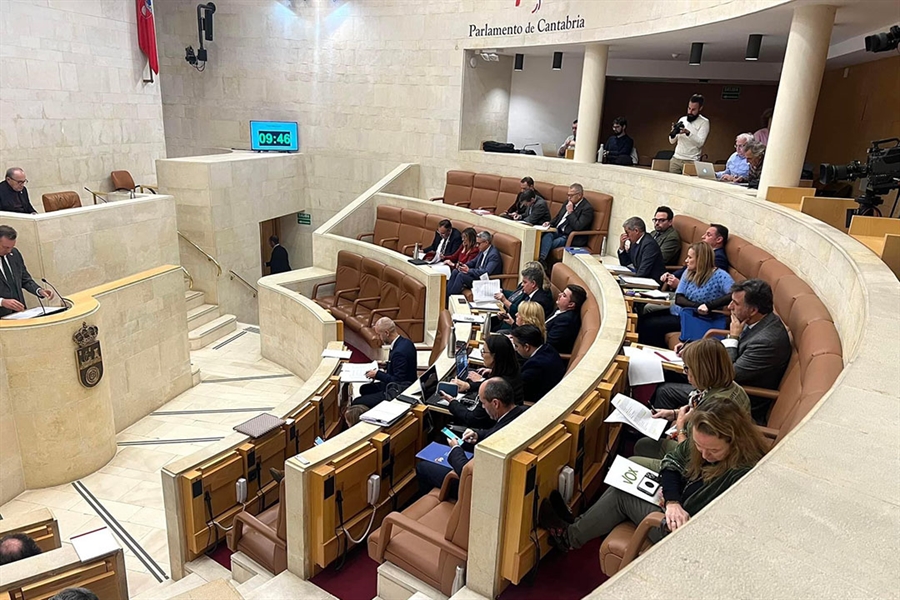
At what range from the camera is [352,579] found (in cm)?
349

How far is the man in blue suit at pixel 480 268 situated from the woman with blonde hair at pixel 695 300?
2.77 metres

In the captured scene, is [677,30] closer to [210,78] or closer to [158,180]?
[158,180]

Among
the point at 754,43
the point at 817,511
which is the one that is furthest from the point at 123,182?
Result: the point at 817,511

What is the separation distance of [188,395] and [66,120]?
15.8 ft

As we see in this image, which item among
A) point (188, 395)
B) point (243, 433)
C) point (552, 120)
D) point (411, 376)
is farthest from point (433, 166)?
point (243, 433)

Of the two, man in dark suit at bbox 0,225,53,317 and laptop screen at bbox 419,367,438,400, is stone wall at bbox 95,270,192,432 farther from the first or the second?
laptop screen at bbox 419,367,438,400

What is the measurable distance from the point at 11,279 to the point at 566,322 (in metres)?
5.28

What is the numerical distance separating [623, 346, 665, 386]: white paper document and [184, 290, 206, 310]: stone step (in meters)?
8.15

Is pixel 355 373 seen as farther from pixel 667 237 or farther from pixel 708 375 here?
pixel 667 237

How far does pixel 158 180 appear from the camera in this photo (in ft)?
33.8

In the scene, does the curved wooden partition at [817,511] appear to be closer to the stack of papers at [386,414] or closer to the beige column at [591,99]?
the stack of papers at [386,414]

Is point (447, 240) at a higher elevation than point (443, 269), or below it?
higher

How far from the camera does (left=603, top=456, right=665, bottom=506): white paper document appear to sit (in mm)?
2623

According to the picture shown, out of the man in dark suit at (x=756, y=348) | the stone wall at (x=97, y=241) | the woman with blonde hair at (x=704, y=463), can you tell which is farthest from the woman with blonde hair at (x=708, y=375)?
the stone wall at (x=97, y=241)
